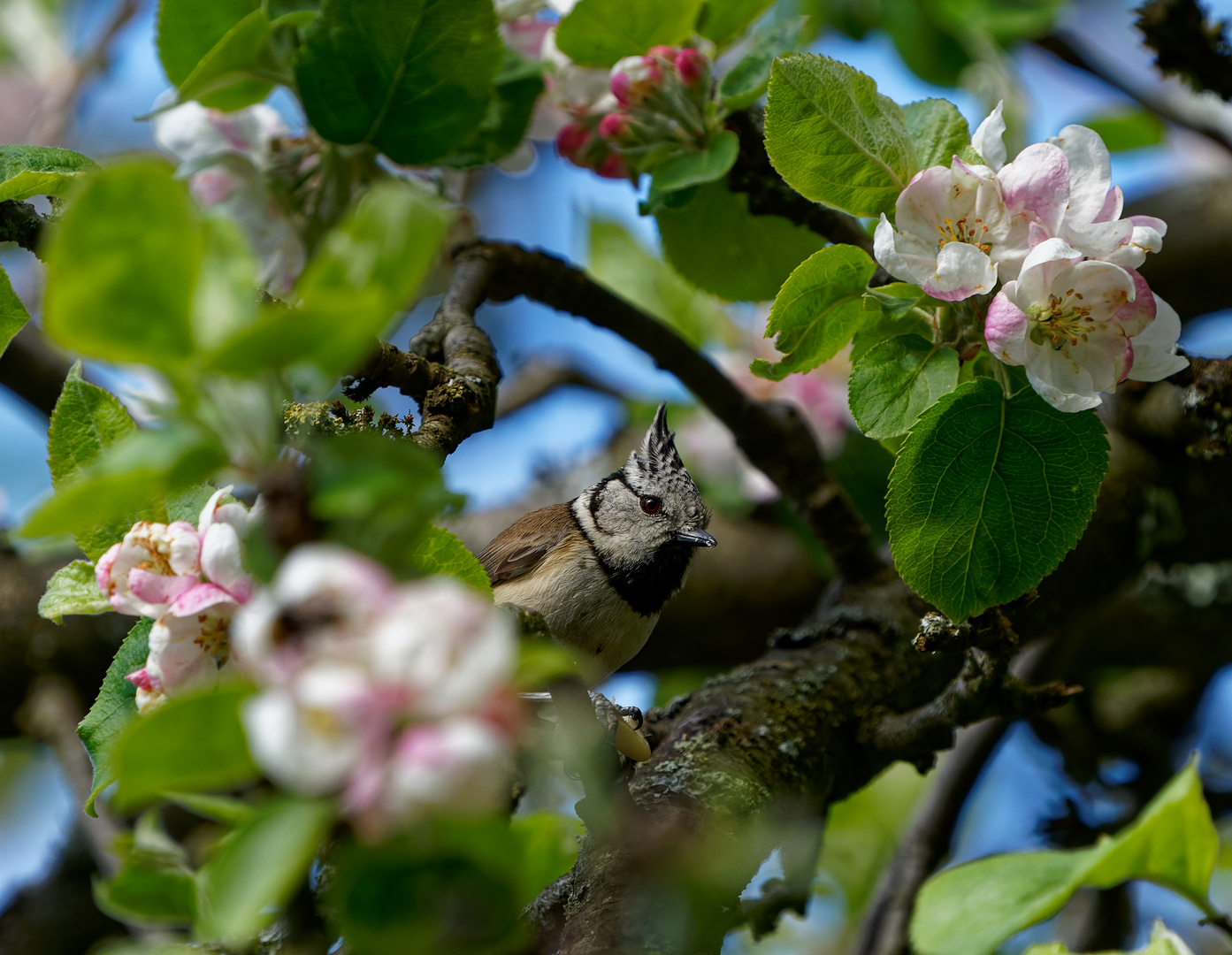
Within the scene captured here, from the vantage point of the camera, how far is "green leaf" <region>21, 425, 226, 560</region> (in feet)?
1.89

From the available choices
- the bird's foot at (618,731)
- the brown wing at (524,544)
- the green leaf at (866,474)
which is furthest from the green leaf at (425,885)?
the green leaf at (866,474)

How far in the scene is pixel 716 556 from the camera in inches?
122

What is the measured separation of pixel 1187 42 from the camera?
1.92 m

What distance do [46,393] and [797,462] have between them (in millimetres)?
1986

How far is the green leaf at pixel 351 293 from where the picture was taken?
1.77 feet

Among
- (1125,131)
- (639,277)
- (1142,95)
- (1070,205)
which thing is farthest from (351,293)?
(1142,95)

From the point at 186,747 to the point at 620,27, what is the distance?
50.7 inches

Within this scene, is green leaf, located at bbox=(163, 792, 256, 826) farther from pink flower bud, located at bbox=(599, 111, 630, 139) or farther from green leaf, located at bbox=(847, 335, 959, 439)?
pink flower bud, located at bbox=(599, 111, 630, 139)

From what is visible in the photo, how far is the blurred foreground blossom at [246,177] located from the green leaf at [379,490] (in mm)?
1144

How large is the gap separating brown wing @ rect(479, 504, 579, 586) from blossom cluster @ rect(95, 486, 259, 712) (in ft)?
4.25

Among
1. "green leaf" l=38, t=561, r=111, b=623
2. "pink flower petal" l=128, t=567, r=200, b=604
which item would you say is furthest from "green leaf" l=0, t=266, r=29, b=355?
"pink flower petal" l=128, t=567, r=200, b=604

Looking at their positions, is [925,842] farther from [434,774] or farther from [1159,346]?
[434,774]

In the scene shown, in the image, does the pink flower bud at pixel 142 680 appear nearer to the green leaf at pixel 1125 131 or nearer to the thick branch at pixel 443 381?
the thick branch at pixel 443 381

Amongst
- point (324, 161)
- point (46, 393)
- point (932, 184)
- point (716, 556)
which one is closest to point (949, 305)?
point (932, 184)
